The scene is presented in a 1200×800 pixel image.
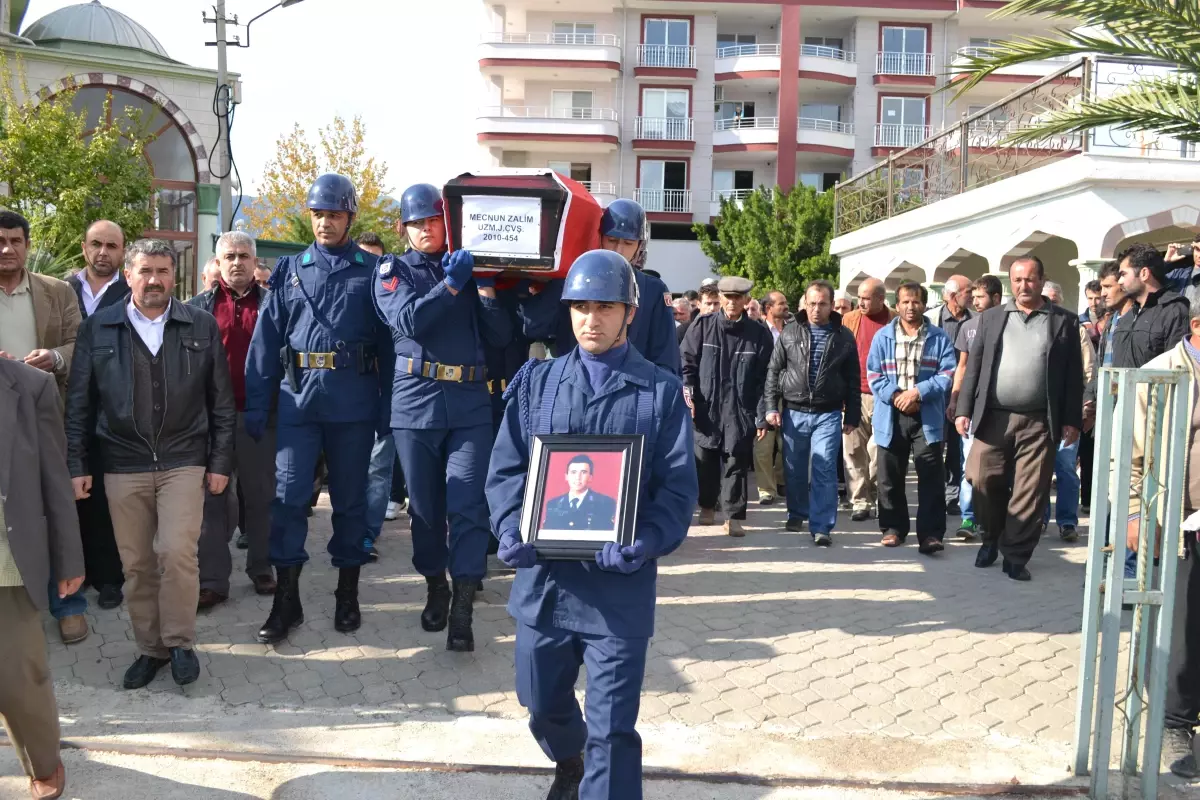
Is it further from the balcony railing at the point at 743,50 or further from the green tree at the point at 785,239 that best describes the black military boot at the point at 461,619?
the balcony railing at the point at 743,50

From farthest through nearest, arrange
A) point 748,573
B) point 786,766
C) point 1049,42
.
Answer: point 748,573 < point 1049,42 < point 786,766

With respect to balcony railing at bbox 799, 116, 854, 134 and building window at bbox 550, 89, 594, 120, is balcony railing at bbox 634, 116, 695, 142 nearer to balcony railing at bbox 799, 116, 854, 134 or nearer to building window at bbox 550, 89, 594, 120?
building window at bbox 550, 89, 594, 120

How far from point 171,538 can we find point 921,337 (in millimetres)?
5518

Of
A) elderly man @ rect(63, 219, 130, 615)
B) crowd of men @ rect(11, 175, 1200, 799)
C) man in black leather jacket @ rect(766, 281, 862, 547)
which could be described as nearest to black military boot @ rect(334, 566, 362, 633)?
crowd of men @ rect(11, 175, 1200, 799)

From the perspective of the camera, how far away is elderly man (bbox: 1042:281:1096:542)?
773cm

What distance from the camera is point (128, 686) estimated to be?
4633mm

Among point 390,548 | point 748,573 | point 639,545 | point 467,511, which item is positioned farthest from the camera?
point 390,548

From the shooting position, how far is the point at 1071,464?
26.4 ft

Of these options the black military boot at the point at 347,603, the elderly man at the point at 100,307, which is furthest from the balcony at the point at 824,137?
the black military boot at the point at 347,603

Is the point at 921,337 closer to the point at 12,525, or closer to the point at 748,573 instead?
the point at 748,573

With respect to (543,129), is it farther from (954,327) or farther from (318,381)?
(318,381)

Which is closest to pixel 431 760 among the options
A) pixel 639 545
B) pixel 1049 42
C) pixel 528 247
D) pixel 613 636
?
pixel 613 636

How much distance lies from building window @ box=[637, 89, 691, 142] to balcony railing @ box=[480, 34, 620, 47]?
2295 mm

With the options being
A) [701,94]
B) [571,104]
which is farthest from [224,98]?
[701,94]
